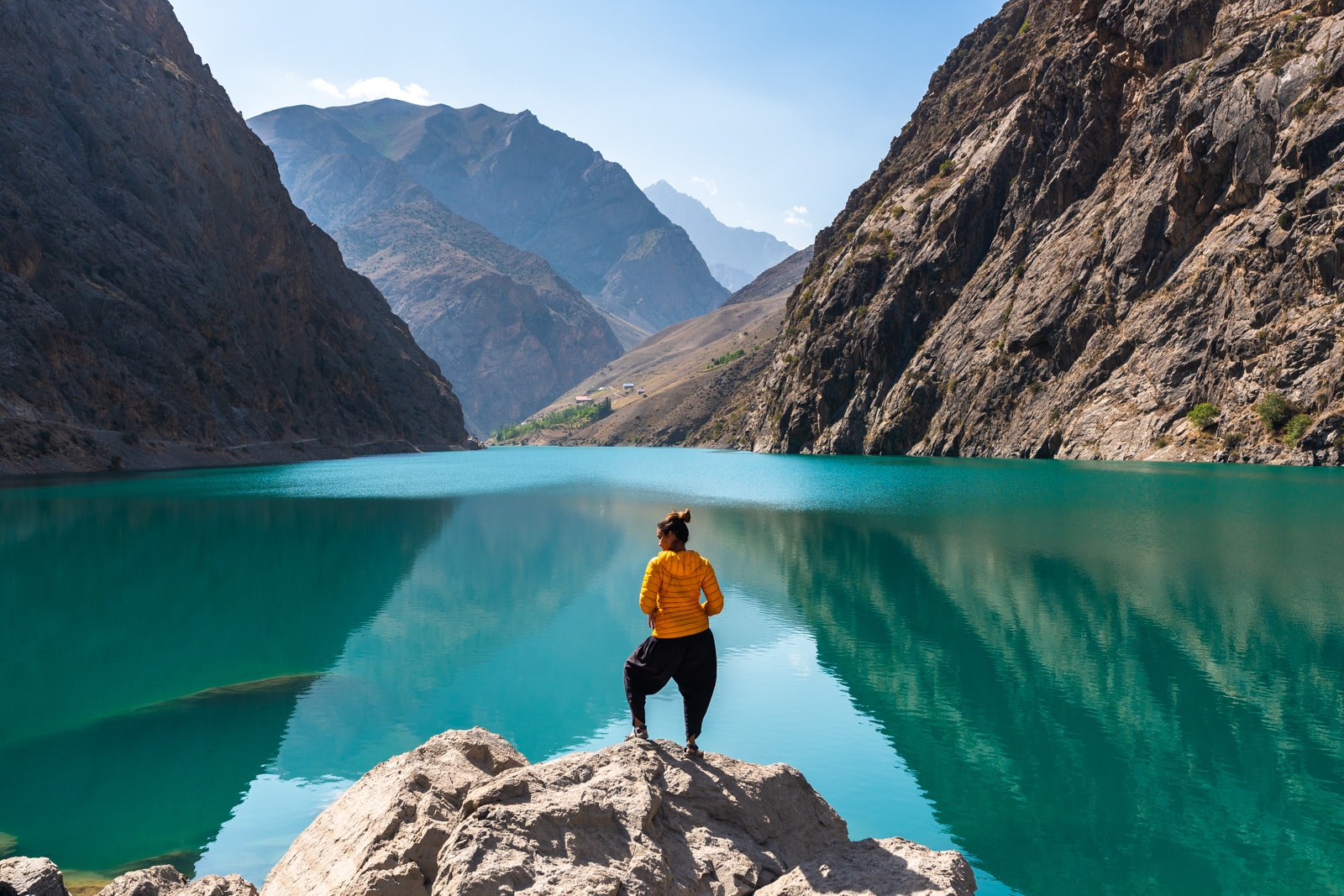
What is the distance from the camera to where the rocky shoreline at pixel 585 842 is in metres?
Answer: 6.30

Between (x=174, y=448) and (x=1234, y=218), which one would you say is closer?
(x=1234, y=218)

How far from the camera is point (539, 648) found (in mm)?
18922

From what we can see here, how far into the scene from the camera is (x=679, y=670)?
9.23 meters

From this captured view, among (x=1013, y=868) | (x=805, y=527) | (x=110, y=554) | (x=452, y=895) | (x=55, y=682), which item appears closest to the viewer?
(x=452, y=895)

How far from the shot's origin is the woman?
29.3 feet

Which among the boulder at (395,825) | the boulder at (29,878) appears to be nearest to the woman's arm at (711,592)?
the boulder at (395,825)

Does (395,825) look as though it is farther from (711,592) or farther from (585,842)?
(711,592)

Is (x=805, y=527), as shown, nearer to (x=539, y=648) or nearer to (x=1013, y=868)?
(x=539, y=648)

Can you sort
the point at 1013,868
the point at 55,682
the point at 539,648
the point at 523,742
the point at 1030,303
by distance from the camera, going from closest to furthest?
the point at 1013,868 → the point at 523,742 → the point at 55,682 → the point at 539,648 → the point at 1030,303

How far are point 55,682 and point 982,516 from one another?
105 ft

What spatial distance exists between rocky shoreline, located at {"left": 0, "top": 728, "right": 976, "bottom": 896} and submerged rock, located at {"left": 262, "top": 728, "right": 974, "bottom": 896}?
0.04ft

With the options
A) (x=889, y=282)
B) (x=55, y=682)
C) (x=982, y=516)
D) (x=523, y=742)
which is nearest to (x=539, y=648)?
(x=523, y=742)

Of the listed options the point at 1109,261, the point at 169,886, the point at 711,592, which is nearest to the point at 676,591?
the point at 711,592

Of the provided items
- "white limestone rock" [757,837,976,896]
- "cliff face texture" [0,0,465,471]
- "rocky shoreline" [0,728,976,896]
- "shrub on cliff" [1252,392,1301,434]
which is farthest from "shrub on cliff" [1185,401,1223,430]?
"cliff face texture" [0,0,465,471]
